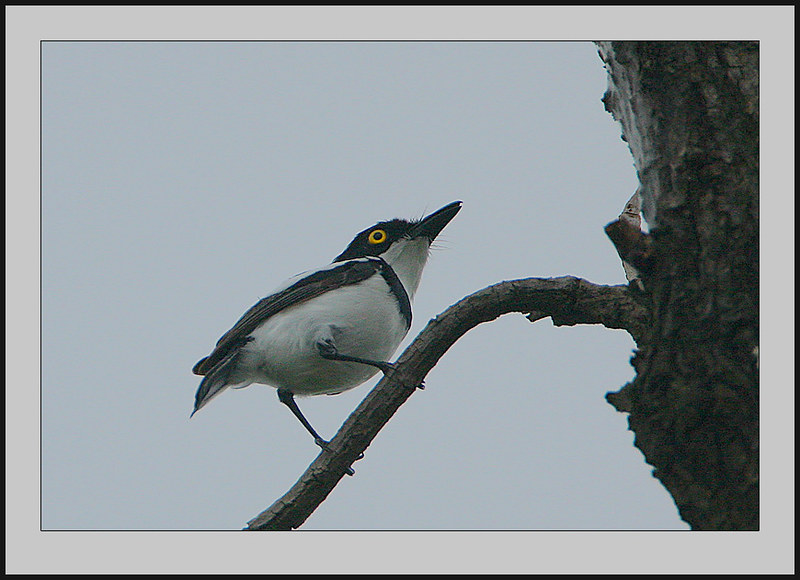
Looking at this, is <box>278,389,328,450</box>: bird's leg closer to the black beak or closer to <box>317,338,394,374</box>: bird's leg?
<box>317,338,394,374</box>: bird's leg

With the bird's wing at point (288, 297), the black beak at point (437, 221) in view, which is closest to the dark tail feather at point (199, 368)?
the bird's wing at point (288, 297)

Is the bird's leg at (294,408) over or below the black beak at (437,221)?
below

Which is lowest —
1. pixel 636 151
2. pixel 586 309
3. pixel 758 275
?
pixel 758 275

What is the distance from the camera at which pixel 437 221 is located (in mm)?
6820

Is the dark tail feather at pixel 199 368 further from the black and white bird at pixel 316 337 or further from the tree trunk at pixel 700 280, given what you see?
the tree trunk at pixel 700 280

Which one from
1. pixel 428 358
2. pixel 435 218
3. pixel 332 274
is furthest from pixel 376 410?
pixel 435 218

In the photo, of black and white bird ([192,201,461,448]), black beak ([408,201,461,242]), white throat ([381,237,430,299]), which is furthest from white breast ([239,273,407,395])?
black beak ([408,201,461,242])

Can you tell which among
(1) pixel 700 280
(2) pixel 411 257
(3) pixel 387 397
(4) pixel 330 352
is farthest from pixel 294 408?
(1) pixel 700 280

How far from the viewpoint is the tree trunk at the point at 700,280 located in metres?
2.75

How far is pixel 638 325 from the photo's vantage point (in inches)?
168

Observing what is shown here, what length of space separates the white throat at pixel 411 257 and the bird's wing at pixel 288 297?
0.33 m

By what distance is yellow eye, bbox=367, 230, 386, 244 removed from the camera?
276 inches

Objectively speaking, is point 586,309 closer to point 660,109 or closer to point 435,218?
point 660,109

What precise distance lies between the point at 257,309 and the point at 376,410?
2.50 m
